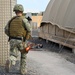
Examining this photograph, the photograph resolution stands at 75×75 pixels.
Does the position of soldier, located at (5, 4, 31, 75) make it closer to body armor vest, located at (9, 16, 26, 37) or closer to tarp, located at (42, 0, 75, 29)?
body armor vest, located at (9, 16, 26, 37)

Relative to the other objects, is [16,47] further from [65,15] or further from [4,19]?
[65,15]

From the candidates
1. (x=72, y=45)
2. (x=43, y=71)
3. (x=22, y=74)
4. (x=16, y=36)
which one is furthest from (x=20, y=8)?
(x=72, y=45)

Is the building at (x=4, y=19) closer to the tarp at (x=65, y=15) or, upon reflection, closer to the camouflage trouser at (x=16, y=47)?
the camouflage trouser at (x=16, y=47)

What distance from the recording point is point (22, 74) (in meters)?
7.82

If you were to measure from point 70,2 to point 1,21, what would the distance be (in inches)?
334

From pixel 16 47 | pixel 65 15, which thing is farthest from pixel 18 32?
pixel 65 15

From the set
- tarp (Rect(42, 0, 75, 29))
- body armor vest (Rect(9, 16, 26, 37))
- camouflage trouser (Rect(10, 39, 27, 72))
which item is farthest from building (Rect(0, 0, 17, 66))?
tarp (Rect(42, 0, 75, 29))

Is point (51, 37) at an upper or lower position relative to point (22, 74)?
lower

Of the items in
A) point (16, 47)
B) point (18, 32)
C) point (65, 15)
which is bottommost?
point (65, 15)

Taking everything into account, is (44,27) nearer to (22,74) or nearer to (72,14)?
(72,14)

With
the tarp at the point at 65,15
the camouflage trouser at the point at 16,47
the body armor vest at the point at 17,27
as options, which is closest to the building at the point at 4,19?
the camouflage trouser at the point at 16,47

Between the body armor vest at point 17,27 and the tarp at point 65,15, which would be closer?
the body armor vest at point 17,27

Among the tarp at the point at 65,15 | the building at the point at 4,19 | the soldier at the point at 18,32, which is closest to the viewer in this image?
the soldier at the point at 18,32

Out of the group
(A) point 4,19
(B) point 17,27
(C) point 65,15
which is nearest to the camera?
(B) point 17,27
